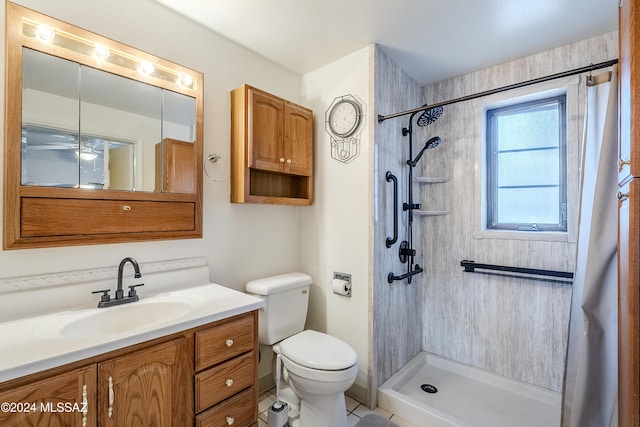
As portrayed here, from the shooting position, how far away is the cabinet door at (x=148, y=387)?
1.03 meters

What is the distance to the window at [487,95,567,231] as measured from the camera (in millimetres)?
2078

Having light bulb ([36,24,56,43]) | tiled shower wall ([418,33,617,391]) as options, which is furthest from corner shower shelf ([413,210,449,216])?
light bulb ([36,24,56,43])

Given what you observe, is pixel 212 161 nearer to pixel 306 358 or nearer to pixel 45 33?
pixel 45 33

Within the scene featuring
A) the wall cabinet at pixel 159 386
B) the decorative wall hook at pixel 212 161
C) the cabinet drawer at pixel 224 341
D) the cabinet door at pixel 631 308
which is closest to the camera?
the cabinet door at pixel 631 308

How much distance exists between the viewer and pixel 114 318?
4.37ft

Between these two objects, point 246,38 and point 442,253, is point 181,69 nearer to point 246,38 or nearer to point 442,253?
point 246,38

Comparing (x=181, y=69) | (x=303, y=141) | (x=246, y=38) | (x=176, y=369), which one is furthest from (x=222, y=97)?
(x=176, y=369)

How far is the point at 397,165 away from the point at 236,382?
1800 mm

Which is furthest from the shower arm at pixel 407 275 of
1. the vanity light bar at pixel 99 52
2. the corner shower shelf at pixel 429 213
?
the vanity light bar at pixel 99 52

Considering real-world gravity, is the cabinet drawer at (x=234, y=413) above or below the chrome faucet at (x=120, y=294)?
below

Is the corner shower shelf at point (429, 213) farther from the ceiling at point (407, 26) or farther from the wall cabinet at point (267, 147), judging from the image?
the ceiling at point (407, 26)

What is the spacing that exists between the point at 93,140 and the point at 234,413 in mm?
1501

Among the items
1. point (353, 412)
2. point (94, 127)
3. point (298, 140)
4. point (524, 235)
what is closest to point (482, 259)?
point (524, 235)

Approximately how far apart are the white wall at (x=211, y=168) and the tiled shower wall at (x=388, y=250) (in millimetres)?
732
